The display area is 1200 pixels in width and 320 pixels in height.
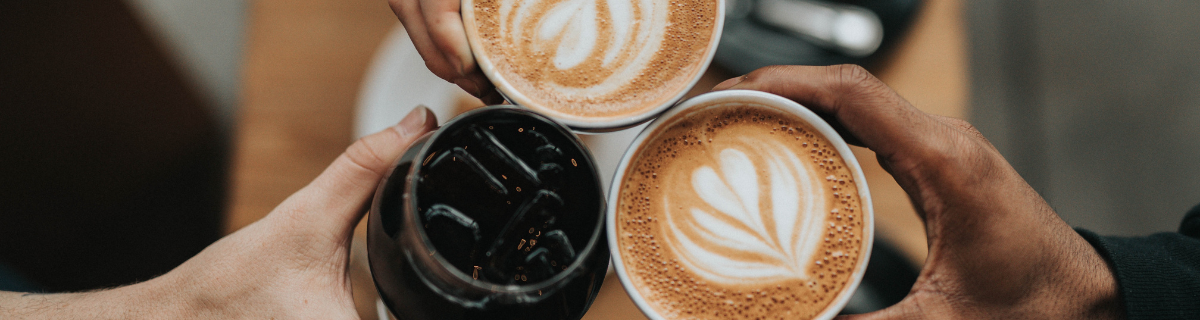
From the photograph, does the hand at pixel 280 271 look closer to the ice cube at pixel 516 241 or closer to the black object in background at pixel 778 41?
the ice cube at pixel 516 241

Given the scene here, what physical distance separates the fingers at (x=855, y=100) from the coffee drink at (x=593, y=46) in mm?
108

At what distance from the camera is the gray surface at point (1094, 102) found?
1.25 meters

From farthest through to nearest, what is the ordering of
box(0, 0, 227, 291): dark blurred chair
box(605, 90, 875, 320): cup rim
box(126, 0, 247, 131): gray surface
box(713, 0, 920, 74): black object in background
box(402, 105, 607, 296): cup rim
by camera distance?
box(126, 0, 247, 131): gray surface → box(0, 0, 227, 291): dark blurred chair → box(713, 0, 920, 74): black object in background → box(605, 90, 875, 320): cup rim → box(402, 105, 607, 296): cup rim

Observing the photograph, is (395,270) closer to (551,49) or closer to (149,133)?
(551,49)

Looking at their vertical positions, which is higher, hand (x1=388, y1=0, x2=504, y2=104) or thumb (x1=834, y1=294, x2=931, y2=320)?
hand (x1=388, y1=0, x2=504, y2=104)

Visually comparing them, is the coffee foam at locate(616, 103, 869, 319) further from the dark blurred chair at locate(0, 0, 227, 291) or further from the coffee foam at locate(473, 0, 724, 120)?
the dark blurred chair at locate(0, 0, 227, 291)

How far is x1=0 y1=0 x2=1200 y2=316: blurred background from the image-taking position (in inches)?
37.8

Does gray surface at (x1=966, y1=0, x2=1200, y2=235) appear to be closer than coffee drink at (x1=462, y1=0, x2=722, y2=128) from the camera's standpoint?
No

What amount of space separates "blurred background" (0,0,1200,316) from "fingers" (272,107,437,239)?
0.21 metres

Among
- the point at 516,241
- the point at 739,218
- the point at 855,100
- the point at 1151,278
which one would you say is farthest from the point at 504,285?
the point at 1151,278

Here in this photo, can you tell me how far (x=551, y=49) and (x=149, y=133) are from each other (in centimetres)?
105

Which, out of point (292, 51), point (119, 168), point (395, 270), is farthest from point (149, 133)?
point (395, 270)

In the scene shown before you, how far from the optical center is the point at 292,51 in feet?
3.27

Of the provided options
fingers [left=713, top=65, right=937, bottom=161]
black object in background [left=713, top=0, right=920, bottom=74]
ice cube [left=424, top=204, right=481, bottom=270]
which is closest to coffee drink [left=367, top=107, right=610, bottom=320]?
ice cube [left=424, top=204, right=481, bottom=270]
